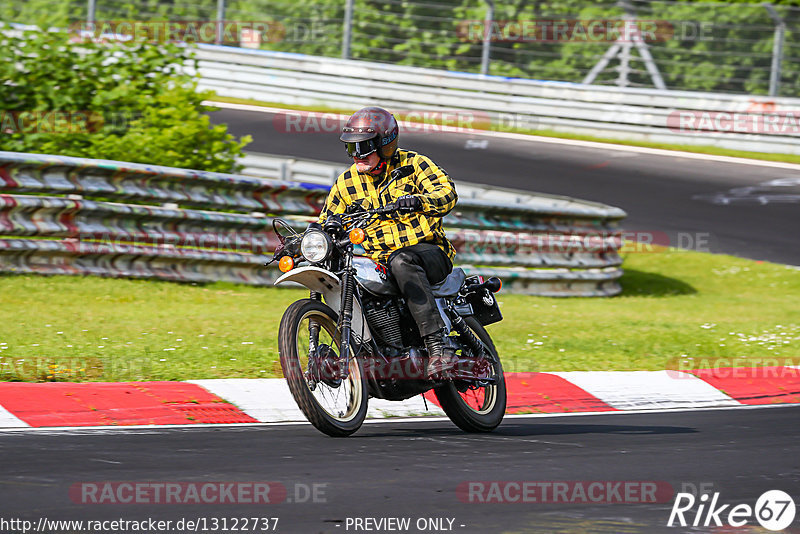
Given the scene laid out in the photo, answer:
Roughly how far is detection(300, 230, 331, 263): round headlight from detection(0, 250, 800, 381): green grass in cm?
188

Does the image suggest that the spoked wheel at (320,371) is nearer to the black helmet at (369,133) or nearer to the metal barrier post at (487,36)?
the black helmet at (369,133)

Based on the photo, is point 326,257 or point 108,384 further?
point 108,384

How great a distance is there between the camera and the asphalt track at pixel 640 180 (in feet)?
54.9

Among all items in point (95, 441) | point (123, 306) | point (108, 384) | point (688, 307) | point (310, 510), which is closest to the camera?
point (310, 510)

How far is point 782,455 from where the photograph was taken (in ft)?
21.1

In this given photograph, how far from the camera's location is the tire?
6984 mm

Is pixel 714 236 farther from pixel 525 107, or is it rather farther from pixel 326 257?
pixel 326 257

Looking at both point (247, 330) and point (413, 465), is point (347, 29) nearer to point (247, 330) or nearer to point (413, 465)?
point (247, 330)

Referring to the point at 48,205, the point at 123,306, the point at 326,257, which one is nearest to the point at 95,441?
the point at 326,257

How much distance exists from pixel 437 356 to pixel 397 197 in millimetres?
929

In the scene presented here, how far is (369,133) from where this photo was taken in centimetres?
672

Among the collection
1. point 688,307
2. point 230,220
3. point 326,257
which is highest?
point 326,257

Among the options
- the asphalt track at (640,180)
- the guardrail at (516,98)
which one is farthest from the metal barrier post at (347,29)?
the asphalt track at (640,180)

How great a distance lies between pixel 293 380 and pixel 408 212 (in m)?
1.23
